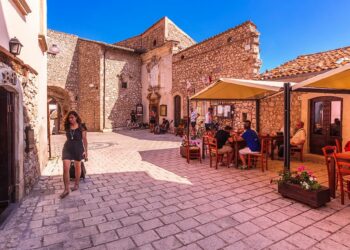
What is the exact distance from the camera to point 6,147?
11.7 feet

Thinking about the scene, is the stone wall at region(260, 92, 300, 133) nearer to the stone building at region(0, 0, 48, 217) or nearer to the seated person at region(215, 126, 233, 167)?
the seated person at region(215, 126, 233, 167)

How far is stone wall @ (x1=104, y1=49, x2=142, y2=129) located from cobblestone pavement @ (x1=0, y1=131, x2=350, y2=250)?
477 inches

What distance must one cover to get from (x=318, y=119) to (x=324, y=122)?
205mm

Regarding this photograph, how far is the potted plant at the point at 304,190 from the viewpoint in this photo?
138 inches

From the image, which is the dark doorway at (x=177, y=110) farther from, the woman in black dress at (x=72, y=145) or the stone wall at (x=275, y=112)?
the woman in black dress at (x=72, y=145)

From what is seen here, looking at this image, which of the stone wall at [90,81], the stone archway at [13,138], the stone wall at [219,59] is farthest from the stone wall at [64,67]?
the stone archway at [13,138]

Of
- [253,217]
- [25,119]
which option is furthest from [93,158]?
[253,217]

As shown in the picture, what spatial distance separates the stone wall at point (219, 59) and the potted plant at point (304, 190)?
688cm

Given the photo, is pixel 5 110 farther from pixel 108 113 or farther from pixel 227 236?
pixel 108 113

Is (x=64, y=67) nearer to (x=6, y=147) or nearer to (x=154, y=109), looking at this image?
(x=154, y=109)

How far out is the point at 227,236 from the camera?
2.76 meters

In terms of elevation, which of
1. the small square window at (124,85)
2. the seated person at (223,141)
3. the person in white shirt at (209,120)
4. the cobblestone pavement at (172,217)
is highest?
the small square window at (124,85)

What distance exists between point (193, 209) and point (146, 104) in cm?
1500

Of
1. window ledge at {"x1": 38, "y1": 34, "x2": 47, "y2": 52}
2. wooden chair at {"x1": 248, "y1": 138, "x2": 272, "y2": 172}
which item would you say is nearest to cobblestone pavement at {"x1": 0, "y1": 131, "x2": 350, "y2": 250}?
wooden chair at {"x1": 248, "y1": 138, "x2": 272, "y2": 172}
